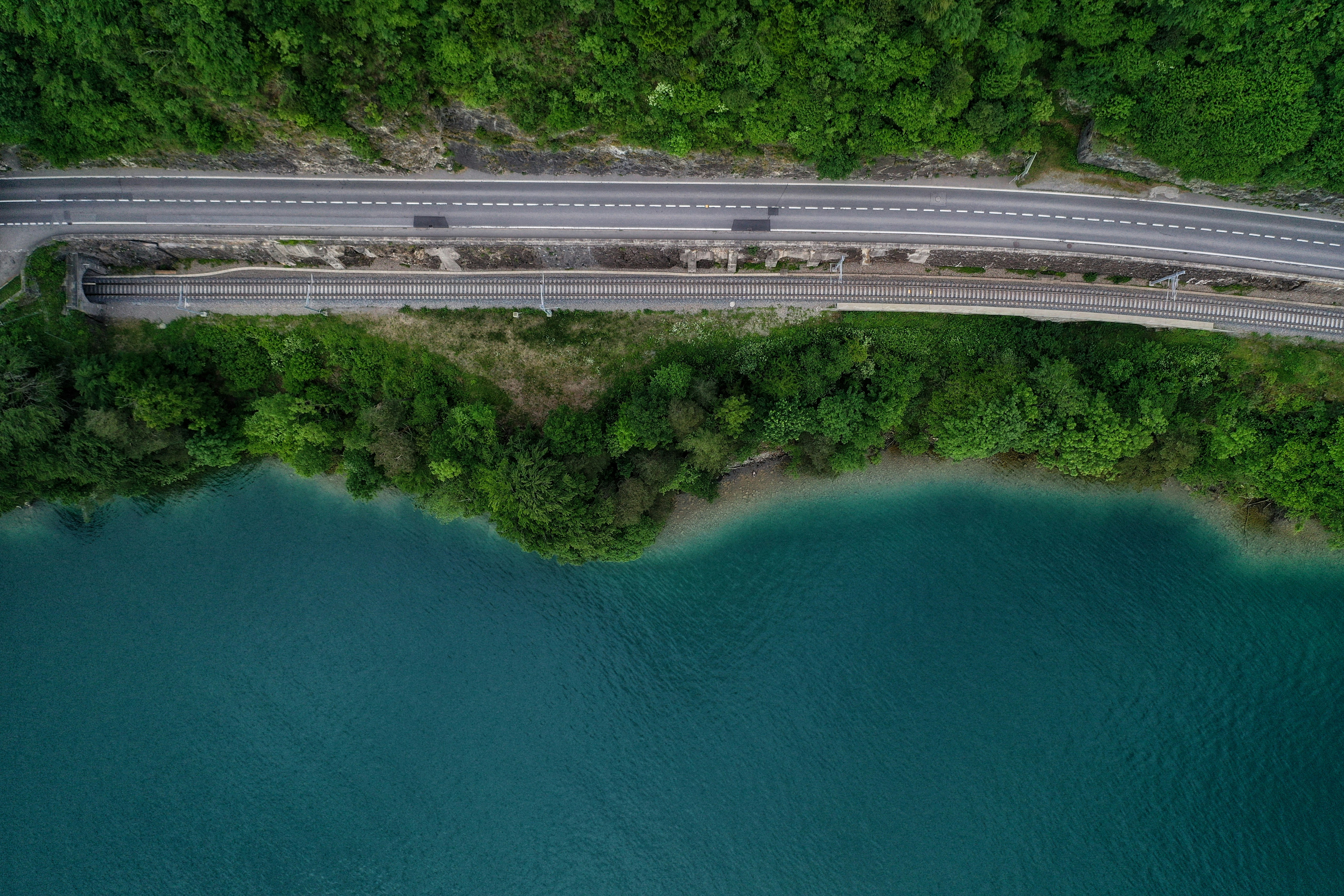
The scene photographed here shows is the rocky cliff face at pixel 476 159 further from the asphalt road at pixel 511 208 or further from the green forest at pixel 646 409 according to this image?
the green forest at pixel 646 409

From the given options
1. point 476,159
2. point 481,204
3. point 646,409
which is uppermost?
point 476,159

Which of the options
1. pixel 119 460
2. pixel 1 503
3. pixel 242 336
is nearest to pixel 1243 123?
pixel 242 336

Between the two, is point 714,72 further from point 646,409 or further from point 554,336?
point 646,409

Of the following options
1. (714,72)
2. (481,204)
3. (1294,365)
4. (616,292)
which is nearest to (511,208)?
(481,204)

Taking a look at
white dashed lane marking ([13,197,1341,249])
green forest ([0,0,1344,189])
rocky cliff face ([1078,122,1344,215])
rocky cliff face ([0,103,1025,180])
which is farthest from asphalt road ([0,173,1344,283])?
rocky cliff face ([1078,122,1344,215])

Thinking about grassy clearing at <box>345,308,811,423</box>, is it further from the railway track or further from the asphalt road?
the asphalt road

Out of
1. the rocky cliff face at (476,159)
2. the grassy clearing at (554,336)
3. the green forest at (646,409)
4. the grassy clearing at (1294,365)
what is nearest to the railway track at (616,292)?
the grassy clearing at (554,336)

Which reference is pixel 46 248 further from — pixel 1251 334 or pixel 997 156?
pixel 1251 334
